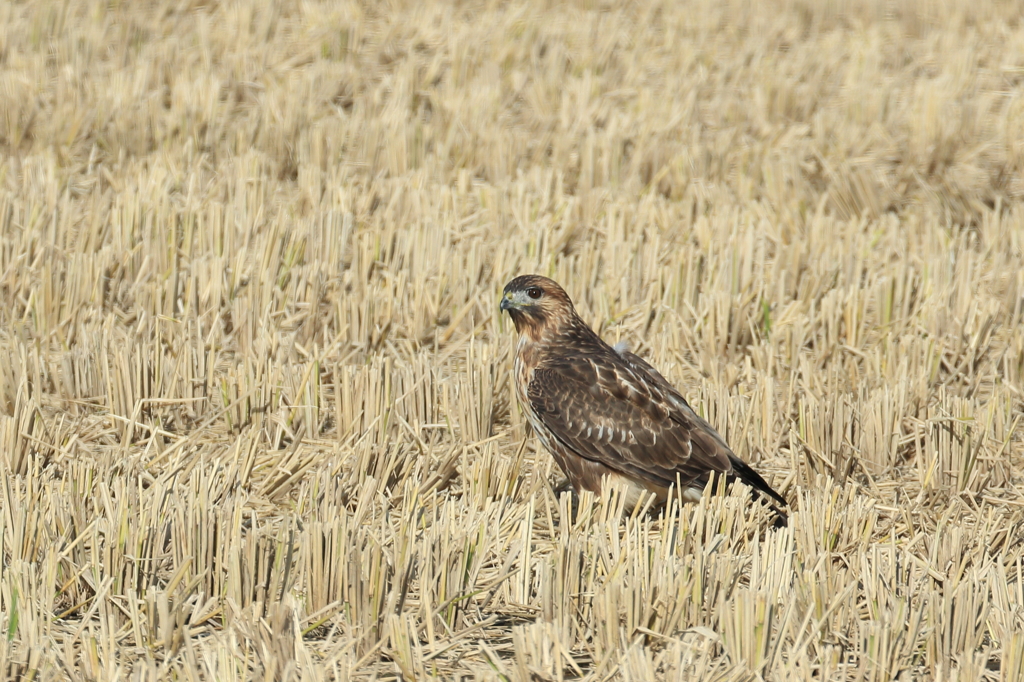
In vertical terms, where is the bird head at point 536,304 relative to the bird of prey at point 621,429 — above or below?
above

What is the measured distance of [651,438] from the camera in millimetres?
4809

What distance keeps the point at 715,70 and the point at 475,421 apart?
7096 mm

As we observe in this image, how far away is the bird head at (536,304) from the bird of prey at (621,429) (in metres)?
0.17

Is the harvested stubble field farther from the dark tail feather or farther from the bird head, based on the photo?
the bird head

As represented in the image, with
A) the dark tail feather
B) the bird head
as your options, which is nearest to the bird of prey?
the dark tail feather

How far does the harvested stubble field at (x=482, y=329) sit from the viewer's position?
362 centimetres

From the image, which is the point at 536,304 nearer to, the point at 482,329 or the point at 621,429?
the point at 621,429

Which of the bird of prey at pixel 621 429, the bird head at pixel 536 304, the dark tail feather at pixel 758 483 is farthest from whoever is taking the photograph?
the bird head at pixel 536 304

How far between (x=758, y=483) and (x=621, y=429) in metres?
0.58

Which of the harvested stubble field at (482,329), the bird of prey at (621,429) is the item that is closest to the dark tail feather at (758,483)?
the bird of prey at (621,429)

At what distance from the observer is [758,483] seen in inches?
185

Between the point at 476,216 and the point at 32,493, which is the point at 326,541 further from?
the point at 476,216

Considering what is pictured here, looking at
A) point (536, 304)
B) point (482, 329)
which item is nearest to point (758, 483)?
point (536, 304)

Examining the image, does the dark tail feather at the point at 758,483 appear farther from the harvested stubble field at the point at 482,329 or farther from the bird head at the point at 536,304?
the bird head at the point at 536,304
